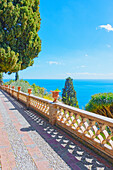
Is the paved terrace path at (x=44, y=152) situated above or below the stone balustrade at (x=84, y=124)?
below

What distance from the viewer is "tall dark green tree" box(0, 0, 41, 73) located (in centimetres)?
1318

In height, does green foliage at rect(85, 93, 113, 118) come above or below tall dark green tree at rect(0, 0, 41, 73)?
below

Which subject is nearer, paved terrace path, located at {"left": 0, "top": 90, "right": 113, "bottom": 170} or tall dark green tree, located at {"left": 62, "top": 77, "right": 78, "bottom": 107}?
paved terrace path, located at {"left": 0, "top": 90, "right": 113, "bottom": 170}

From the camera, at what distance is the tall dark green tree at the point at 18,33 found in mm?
13180

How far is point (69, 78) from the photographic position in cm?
1973

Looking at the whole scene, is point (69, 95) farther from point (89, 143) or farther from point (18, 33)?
point (89, 143)

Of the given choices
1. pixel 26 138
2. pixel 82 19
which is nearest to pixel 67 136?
pixel 26 138

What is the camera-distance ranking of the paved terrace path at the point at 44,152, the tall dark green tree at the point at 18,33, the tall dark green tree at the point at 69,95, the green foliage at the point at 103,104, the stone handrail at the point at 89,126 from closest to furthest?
the paved terrace path at the point at 44,152
the stone handrail at the point at 89,126
the green foliage at the point at 103,104
the tall dark green tree at the point at 18,33
the tall dark green tree at the point at 69,95

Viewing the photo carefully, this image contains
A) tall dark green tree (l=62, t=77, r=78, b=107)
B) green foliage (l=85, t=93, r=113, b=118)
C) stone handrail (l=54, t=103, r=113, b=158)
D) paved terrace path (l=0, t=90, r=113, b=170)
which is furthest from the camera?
tall dark green tree (l=62, t=77, r=78, b=107)

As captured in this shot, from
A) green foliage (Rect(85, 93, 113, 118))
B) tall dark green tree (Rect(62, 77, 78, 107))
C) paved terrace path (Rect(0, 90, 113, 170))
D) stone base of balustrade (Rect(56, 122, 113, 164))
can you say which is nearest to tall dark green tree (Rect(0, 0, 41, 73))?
tall dark green tree (Rect(62, 77, 78, 107))

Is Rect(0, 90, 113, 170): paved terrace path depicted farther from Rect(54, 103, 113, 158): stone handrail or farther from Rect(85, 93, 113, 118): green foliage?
Rect(85, 93, 113, 118): green foliage

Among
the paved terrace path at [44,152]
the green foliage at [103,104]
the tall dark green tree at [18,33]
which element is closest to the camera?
the paved terrace path at [44,152]

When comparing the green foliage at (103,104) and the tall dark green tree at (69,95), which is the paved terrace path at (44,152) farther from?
the tall dark green tree at (69,95)

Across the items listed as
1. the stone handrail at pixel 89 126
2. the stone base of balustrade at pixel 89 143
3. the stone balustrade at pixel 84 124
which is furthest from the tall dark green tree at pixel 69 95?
the stone base of balustrade at pixel 89 143
